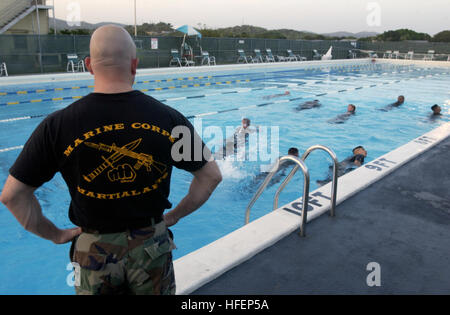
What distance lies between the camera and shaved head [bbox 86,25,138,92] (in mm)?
1146

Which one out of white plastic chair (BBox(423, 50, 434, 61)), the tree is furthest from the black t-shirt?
the tree

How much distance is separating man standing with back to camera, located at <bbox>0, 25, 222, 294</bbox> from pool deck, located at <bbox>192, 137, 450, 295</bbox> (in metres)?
0.87

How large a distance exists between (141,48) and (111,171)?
16.3 meters

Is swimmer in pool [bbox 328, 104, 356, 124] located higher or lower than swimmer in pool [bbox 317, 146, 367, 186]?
higher

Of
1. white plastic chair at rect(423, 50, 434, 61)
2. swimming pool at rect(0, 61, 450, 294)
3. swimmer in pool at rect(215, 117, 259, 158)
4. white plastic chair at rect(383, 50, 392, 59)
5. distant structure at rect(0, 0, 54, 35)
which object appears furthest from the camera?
white plastic chair at rect(383, 50, 392, 59)

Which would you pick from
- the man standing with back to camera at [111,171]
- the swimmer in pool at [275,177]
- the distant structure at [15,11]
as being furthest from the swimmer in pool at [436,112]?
the distant structure at [15,11]

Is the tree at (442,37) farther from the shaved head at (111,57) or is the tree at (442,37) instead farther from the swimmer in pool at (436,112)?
the shaved head at (111,57)

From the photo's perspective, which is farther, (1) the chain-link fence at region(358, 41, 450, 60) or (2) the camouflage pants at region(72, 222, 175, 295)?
(1) the chain-link fence at region(358, 41, 450, 60)

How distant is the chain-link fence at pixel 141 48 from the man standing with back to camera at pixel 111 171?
45.8 feet

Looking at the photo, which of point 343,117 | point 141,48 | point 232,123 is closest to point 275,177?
point 232,123

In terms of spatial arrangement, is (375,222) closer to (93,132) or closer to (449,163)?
(449,163)

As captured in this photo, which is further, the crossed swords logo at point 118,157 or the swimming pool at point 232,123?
the swimming pool at point 232,123

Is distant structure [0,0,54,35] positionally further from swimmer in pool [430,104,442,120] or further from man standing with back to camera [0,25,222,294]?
man standing with back to camera [0,25,222,294]

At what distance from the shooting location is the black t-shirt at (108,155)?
3.70 feet
